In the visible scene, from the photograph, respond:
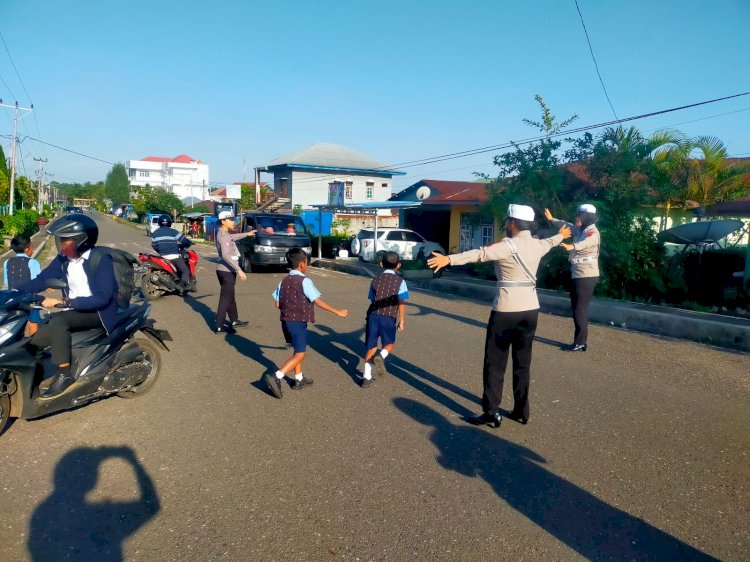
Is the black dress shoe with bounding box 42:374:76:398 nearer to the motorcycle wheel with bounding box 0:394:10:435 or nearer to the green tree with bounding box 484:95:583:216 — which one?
the motorcycle wheel with bounding box 0:394:10:435

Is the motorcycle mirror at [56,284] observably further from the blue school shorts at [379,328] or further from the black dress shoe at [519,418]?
the black dress shoe at [519,418]

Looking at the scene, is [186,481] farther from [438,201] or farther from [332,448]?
[438,201]

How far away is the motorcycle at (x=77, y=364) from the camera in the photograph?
14.5 ft

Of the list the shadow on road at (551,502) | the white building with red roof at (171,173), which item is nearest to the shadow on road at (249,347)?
the shadow on road at (551,502)

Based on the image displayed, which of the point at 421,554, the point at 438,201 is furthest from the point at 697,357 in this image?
the point at 438,201

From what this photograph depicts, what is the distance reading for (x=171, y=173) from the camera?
128750mm

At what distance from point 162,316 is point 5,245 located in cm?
1754

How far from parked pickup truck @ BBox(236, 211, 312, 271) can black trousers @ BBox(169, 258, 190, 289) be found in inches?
198

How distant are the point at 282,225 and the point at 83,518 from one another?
16.4m

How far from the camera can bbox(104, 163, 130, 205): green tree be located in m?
120

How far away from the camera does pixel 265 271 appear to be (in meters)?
18.8

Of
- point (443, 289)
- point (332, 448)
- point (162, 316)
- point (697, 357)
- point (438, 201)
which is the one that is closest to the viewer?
point (332, 448)

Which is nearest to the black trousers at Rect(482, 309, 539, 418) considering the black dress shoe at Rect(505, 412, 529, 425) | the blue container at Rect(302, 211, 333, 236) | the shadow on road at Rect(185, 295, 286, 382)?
the black dress shoe at Rect(505, 412, 529, 425)

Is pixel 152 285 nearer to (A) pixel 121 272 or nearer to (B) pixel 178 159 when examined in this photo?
(A) pixel 121 272
